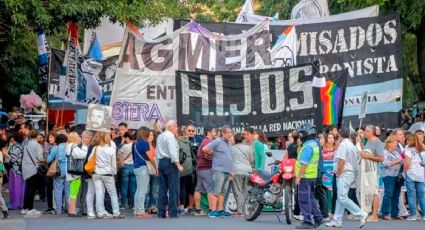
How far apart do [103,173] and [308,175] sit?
406 cm

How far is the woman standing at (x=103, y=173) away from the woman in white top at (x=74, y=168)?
0.40 m

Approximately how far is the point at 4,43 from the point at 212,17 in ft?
74.7

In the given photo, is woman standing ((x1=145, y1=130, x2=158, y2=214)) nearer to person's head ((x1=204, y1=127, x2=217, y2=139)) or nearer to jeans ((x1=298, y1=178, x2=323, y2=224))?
person's head ((x1=204, y1=127, x2=217, y2=139))

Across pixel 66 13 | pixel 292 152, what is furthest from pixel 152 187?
pixel 66 13

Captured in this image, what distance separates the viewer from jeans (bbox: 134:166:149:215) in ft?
58.7

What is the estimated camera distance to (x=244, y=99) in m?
20.5

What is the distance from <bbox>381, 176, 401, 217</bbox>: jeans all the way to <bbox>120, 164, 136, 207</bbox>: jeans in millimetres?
5045

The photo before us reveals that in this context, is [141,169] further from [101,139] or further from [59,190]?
[59,190]

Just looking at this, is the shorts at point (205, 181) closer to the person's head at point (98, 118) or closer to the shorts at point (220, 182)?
the shorts at point (220, 182)

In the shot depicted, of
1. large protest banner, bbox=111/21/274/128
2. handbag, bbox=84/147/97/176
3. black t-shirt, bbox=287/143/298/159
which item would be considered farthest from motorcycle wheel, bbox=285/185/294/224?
large protest banner, bbox=111/21/274/128

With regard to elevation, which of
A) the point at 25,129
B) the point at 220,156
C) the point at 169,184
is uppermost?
the point at 25,129

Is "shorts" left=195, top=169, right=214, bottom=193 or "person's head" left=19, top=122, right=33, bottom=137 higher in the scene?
"person's head" left=19, top=122, right=33, bottom=137

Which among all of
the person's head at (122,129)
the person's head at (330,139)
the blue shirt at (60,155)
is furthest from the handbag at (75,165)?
the person's head at (330,139)

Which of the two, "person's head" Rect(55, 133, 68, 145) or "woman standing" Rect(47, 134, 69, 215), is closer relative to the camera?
"woman standing" Rect(47, 134, 69, 215)
